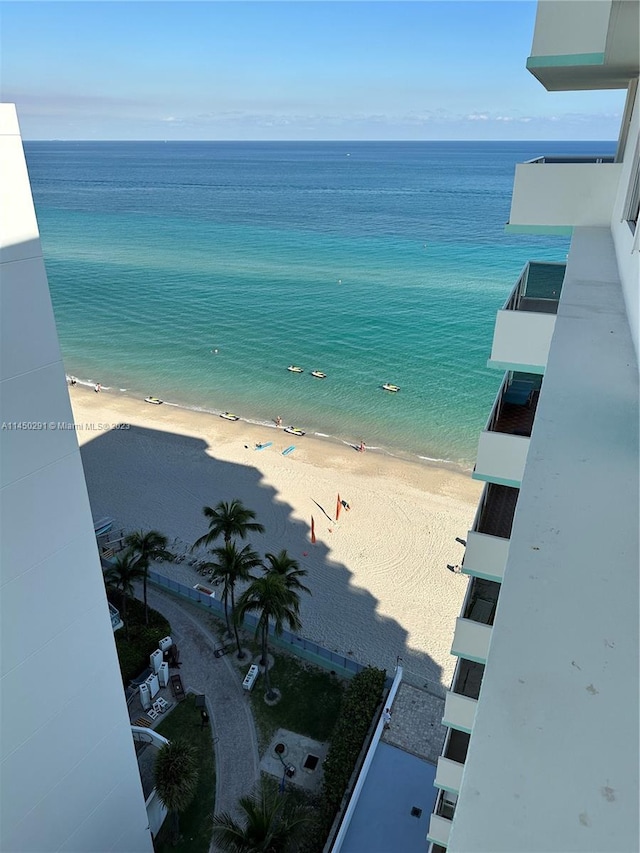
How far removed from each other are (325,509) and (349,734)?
516 inches

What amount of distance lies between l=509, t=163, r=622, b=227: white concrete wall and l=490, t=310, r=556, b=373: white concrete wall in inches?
101

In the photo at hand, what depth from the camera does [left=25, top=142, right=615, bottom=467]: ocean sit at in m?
41.5

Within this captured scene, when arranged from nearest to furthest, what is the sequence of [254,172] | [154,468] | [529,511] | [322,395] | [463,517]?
[529,511] < [463,517] < [154,468] < [322,395] < [254,172]

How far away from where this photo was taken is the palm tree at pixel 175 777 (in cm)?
1312

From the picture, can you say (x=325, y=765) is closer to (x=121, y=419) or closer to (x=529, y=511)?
(x=529, y=511)

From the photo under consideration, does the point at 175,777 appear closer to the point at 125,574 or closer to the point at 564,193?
the point at 125,574

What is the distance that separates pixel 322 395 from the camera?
4256 cm

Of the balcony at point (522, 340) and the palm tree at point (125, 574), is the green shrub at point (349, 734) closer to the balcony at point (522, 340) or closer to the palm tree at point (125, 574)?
the palm tree at point (125, 574)

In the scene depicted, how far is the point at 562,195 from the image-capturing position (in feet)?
31.3

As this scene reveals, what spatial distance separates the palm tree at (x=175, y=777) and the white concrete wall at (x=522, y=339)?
1164cm

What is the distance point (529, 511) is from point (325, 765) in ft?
50.4

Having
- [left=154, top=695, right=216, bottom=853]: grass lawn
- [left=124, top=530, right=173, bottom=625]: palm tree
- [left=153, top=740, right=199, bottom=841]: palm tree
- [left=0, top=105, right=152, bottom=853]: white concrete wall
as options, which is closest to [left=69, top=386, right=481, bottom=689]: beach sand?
[left=124, top=530, right=173, bottom=625]: palm tree

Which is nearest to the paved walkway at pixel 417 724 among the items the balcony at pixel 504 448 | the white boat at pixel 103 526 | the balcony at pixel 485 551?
the balcony at pixel 485 551

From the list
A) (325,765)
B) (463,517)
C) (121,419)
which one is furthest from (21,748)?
(121,419)
